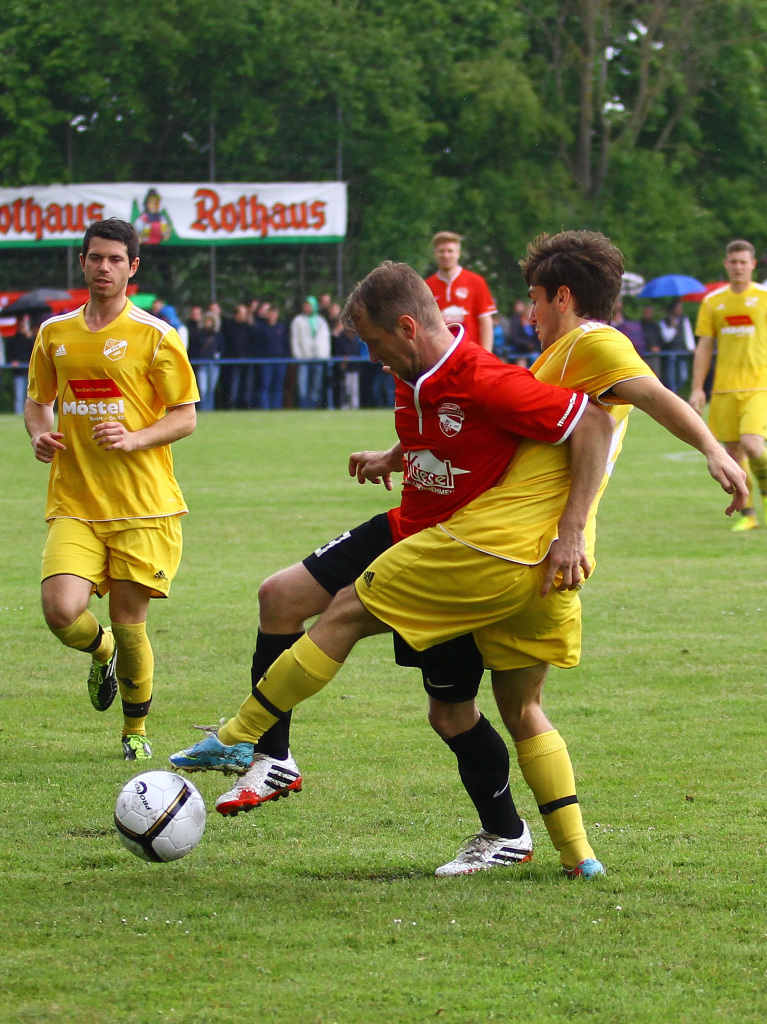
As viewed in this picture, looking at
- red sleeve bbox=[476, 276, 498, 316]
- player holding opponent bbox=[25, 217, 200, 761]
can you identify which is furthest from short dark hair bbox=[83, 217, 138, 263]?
red sleeve bbox=[476, 276, 498, 316]

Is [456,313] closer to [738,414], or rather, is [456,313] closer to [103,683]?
[738,414]

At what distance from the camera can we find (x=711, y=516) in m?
13.2

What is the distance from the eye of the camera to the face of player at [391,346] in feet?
13.8

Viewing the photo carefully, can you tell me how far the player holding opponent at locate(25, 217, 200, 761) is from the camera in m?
5.92

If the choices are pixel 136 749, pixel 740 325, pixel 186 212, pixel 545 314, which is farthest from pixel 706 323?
pixel 186 212

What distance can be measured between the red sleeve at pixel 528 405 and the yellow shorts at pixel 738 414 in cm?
821

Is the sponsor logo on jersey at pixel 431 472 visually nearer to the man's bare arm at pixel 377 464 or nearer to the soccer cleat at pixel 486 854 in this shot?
the man's bare arm at pixel 377 464

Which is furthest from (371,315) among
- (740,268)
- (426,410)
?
(740,268)

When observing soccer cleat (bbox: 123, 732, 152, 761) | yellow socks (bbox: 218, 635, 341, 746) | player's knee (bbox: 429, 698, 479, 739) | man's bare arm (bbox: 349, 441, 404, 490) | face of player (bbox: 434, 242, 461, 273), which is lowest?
soccer cleat (bbox: 123, 732, 152, 761)

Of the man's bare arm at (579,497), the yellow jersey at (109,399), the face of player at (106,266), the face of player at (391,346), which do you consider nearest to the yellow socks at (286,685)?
the man's bare arm at (579,497)

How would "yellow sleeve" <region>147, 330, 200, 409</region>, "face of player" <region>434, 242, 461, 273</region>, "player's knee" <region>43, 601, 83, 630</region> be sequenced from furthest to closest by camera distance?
"face of player" <region>434, 242, 461, 273</region> < "yellow sleeve" <region>147, 330, 200, 409</region> < "player's knee" <region>43, 601, 83, 630</region>

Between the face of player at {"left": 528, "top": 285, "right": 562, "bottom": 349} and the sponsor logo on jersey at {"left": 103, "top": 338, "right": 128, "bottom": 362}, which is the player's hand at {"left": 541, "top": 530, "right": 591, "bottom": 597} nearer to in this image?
the face of player at {"left": 528, "top": 285, "right": 562, "bottom": 349}

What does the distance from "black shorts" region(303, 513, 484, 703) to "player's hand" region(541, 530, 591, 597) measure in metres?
0.37

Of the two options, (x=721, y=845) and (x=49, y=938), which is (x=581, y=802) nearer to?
(x=721, y=845)
